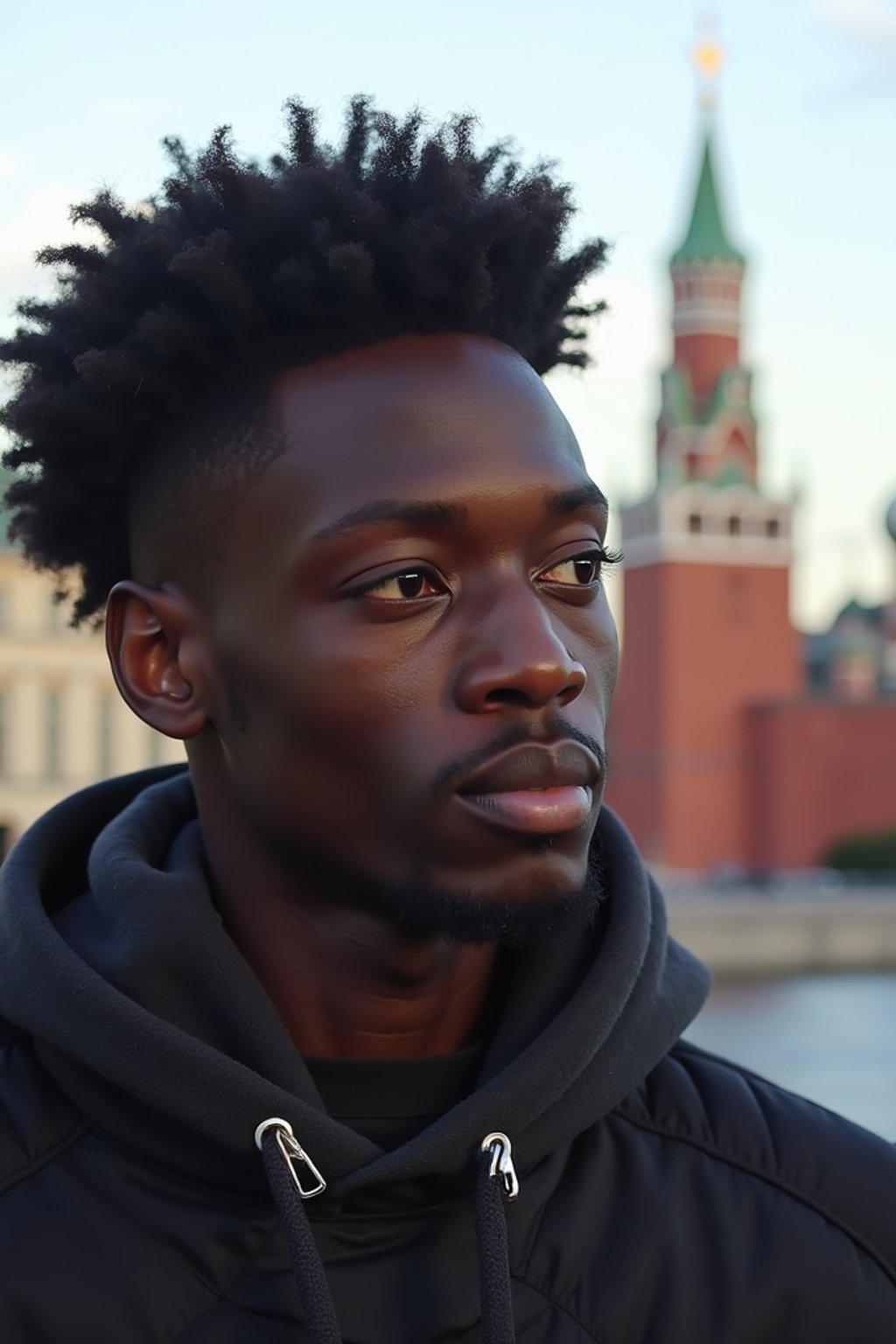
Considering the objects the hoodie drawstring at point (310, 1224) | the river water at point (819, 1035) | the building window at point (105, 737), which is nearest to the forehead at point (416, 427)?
the hoodie drawstring at point (310, 1224)

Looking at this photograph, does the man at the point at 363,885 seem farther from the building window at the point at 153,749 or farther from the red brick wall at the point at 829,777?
the red brick wall at the point at 829,777

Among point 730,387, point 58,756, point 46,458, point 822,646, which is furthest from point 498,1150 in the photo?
point 822,646

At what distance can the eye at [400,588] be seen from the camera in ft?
3.34

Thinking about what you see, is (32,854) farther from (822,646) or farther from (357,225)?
(822,646)

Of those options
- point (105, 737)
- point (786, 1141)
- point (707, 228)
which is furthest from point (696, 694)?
point (786, 1141)

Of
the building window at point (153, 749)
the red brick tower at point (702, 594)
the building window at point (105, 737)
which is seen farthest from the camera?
the red brick tower at point (702, 594)

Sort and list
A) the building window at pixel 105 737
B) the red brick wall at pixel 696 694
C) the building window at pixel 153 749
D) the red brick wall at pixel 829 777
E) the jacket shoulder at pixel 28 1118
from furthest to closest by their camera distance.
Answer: the red brick wall at pixel 696 694, the red brick wall at pixel 829 777, the building window at pixel 153 749, the building window at pixel 105 737, the jacket shoulder at pixel 28 1118

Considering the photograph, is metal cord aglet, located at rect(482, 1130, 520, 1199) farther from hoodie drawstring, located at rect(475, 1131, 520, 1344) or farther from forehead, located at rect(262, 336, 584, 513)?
forehead, located at rect(262, 336, 584, 513)

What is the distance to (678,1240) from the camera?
3.54ft

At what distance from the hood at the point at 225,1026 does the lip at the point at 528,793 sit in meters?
0.16

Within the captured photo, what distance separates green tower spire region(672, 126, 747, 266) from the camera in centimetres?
3794

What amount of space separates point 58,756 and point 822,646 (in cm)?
2719

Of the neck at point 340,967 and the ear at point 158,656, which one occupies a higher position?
the ear at point 158,656

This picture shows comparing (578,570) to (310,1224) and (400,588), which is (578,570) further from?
(310,1224)
